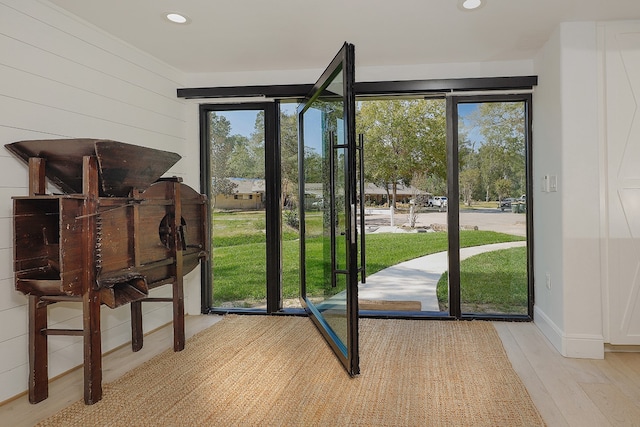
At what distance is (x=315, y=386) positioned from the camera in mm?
2369

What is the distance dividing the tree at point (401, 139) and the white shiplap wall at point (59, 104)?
6.60ft

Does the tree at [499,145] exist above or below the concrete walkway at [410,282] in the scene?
above

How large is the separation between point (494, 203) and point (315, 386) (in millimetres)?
2225

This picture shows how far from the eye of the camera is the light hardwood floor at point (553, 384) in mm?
2033

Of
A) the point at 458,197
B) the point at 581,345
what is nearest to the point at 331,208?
the point at 458,197

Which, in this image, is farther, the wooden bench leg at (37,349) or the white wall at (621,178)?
the white wall at (621,178)

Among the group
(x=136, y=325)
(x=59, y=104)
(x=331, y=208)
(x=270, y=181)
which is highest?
(x=59, y=104)

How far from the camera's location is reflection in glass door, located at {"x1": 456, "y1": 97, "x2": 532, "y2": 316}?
3.54 metres

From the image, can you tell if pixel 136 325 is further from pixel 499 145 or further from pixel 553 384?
pixel 499 145

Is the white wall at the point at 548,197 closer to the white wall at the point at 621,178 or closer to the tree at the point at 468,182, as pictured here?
the white wall at the point at 621,178

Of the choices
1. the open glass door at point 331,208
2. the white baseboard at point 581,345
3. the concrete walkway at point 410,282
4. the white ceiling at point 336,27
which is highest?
the white ceiling at point 336,27

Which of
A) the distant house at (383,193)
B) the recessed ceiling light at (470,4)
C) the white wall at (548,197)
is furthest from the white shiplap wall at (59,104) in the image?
the white wall at (548,197)

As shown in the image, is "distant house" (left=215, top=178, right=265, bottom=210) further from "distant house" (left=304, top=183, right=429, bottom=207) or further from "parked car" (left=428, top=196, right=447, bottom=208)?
"parked car" (left=428, top=196, right=447, bottom=208)

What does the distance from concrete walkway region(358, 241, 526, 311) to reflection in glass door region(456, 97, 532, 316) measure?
40cm
